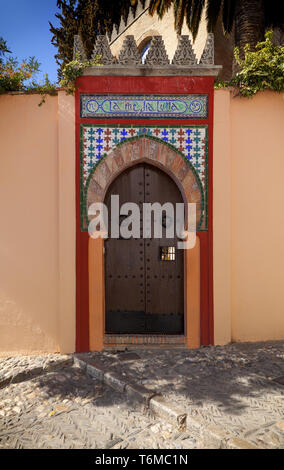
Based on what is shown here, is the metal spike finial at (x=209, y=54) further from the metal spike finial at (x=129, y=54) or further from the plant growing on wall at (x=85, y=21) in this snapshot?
the plant growing on wall at (x=85, y=21)

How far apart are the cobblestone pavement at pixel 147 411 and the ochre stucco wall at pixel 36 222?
17.2 inches

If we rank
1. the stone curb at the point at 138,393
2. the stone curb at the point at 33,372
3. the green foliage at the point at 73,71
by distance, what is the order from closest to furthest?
the stone curb at the point at 138,393, the stone curb at the point at 33,372, the green foliage at the point at 73,71

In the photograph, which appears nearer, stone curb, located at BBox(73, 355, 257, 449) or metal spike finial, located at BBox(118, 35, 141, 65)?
stone curb, located at BBox(73, 355, 257, 449)

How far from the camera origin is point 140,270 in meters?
4.15

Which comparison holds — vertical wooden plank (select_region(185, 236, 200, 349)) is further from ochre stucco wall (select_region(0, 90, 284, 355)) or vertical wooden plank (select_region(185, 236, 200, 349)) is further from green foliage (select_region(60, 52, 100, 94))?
green foliage (select_region(60, 52, 100, 94))

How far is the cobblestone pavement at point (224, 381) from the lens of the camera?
239 cm

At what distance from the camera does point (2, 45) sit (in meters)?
4.13

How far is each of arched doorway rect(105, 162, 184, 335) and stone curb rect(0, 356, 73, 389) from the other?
689mm

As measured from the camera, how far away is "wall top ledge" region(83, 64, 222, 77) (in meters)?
3.93

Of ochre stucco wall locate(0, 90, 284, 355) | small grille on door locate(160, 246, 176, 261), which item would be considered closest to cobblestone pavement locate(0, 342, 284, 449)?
ochre stucco wall locate(0, 90, 284, 355)

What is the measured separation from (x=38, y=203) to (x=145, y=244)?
59.2 inches

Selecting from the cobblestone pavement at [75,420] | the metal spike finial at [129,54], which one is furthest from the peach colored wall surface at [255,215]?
the cobblestone pavement at [75,420]

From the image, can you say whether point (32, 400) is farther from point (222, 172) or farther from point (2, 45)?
point (2, 45)

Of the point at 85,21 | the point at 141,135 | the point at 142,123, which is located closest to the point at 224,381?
the point at 141,135
